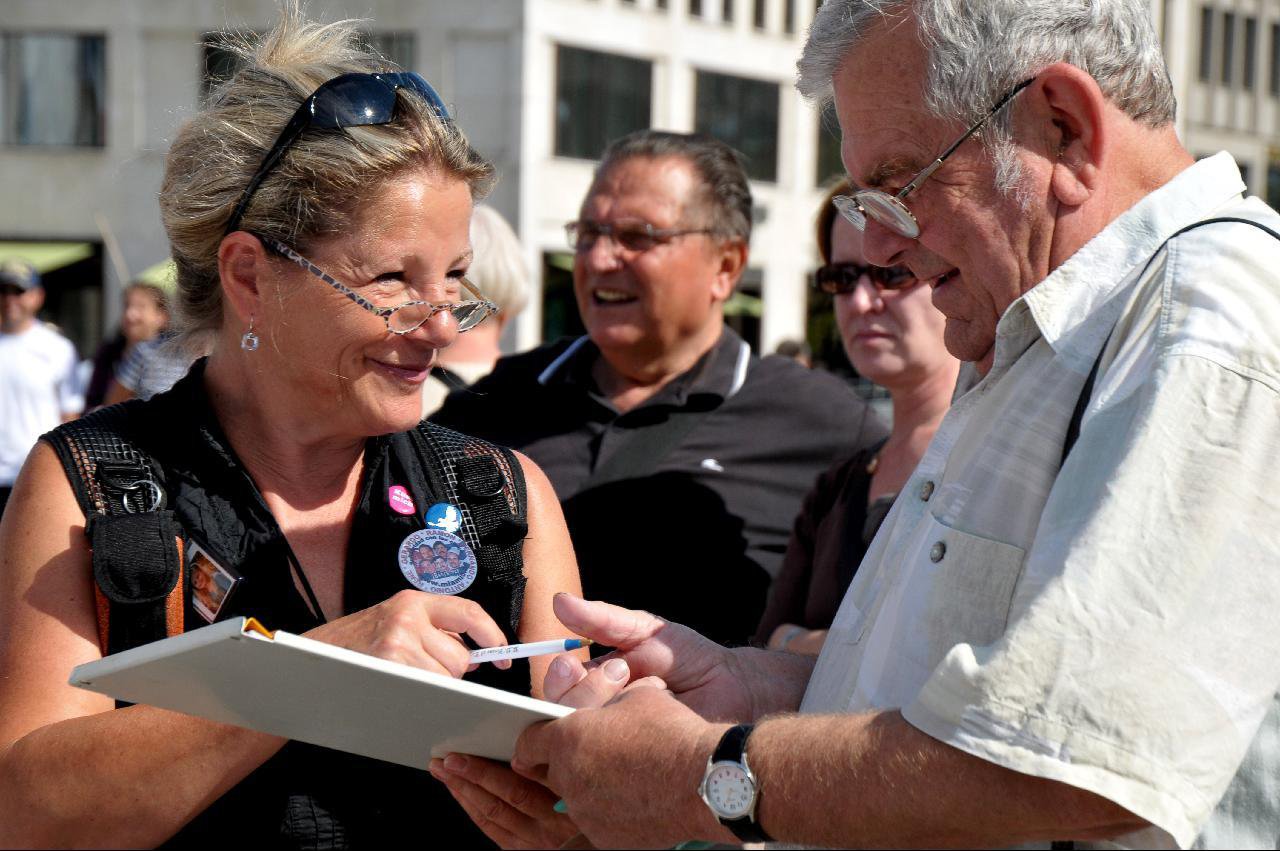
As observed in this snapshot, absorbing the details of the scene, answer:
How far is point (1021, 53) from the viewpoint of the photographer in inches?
82.2

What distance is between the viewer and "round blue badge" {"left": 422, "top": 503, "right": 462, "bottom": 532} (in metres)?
2.69

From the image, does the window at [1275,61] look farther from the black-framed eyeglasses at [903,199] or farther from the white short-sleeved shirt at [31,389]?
the black-framed eyeglasses at [903,199]

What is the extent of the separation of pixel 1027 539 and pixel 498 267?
3401 mm

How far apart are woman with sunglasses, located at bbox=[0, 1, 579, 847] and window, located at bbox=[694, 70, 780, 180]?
2659cm

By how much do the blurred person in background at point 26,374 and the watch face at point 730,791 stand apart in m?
7.59

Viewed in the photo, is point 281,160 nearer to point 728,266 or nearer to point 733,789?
point 733,789

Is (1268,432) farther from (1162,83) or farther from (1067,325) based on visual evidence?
(1162,83)

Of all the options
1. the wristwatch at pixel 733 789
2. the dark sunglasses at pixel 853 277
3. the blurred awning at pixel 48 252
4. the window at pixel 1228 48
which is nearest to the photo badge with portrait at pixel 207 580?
the wristwatch at pixel 733 789

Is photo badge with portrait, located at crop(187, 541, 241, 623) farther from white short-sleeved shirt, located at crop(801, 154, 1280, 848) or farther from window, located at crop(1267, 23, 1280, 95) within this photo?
window, located at crop(1267, 23, 1280, 95)

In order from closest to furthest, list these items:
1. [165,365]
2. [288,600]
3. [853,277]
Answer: [288,600]
[165,365]
[853,277]

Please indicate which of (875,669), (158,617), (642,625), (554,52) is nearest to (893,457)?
(642,625)

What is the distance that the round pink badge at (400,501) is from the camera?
2719mm

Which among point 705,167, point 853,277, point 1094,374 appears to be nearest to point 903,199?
point 1094,374

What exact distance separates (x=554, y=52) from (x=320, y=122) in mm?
24791
